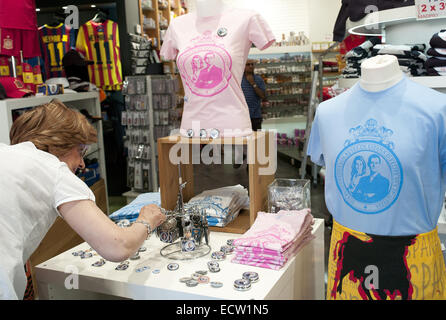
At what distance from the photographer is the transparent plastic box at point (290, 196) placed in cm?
199

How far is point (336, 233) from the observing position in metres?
1.47

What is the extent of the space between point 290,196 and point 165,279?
2.44ft

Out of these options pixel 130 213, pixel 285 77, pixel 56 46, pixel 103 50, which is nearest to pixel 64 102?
pixel 56 46

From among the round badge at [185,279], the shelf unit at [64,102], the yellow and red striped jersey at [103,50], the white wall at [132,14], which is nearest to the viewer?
the round badge at [185,279]

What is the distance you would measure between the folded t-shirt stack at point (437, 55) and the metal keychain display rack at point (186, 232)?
1126 millimetres

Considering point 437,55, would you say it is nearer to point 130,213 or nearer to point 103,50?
point 130,213

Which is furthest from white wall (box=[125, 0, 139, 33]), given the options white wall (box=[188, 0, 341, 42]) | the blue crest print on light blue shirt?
the blue crest print on light blue shirt

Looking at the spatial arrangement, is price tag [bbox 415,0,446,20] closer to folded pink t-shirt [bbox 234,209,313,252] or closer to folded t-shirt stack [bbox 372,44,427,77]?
folded t-shirt stack [bbox 372,44,427,77]

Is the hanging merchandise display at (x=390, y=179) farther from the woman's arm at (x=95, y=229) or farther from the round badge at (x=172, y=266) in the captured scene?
the woman's arm at (x=95, y=229)

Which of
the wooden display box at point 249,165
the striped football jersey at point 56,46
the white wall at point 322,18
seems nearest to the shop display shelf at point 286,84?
the white wall at point 322,18

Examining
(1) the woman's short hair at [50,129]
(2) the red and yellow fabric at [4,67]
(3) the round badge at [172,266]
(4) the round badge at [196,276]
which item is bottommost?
(3) the round badge at [172,266]

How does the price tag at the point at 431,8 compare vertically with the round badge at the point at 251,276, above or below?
above

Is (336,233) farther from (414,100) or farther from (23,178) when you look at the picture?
(23,178)

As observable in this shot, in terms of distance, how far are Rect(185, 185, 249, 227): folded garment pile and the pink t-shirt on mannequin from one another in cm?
35
